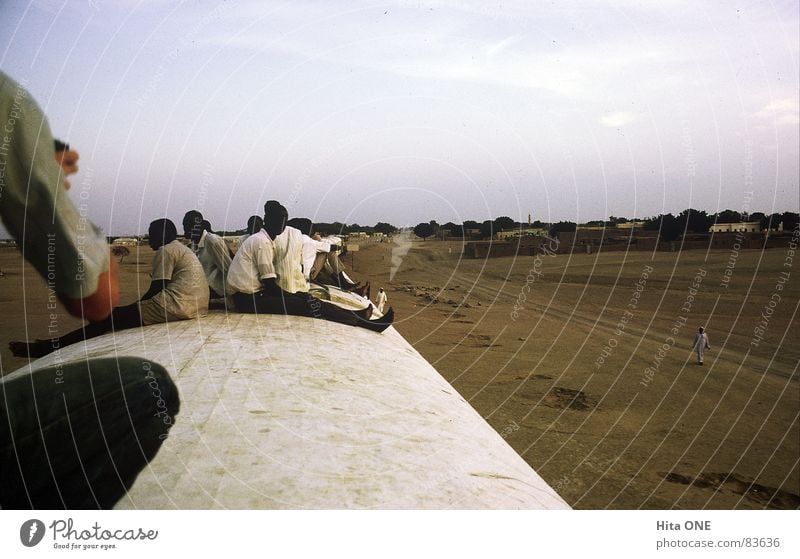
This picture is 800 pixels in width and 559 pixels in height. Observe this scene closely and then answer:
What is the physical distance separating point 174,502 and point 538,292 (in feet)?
91.2

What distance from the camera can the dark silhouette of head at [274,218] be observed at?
675 centimetres

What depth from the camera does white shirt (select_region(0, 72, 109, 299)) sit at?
4.90 meters

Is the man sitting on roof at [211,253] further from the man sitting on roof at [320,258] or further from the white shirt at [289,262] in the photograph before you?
the man sitting on roof at [320,258]

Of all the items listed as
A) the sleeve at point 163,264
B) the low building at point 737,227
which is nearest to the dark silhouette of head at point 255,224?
the sleeve at point 163,264

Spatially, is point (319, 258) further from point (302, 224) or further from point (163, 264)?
point (163, 264)

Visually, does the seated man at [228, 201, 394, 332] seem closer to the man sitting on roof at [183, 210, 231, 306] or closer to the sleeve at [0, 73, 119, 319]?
the man sitting on roof at [183, 210, 231, 306]

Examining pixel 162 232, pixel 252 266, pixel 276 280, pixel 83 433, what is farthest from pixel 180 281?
pixel 83 433

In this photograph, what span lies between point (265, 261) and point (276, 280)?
209 mm

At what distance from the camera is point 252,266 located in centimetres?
662

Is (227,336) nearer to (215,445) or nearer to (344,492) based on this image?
(215,445)

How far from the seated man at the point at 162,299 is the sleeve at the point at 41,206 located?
188 millimetres

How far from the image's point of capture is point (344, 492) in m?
2.91

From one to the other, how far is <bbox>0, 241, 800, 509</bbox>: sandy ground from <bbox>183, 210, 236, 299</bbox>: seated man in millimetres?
1383

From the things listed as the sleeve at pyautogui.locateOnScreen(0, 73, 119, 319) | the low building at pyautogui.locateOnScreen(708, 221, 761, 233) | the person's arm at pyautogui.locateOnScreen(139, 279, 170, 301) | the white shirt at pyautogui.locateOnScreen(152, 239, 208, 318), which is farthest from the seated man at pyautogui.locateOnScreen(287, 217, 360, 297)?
the low building at pyautogui.locateOnScreen(708, 221, 761, 233)
